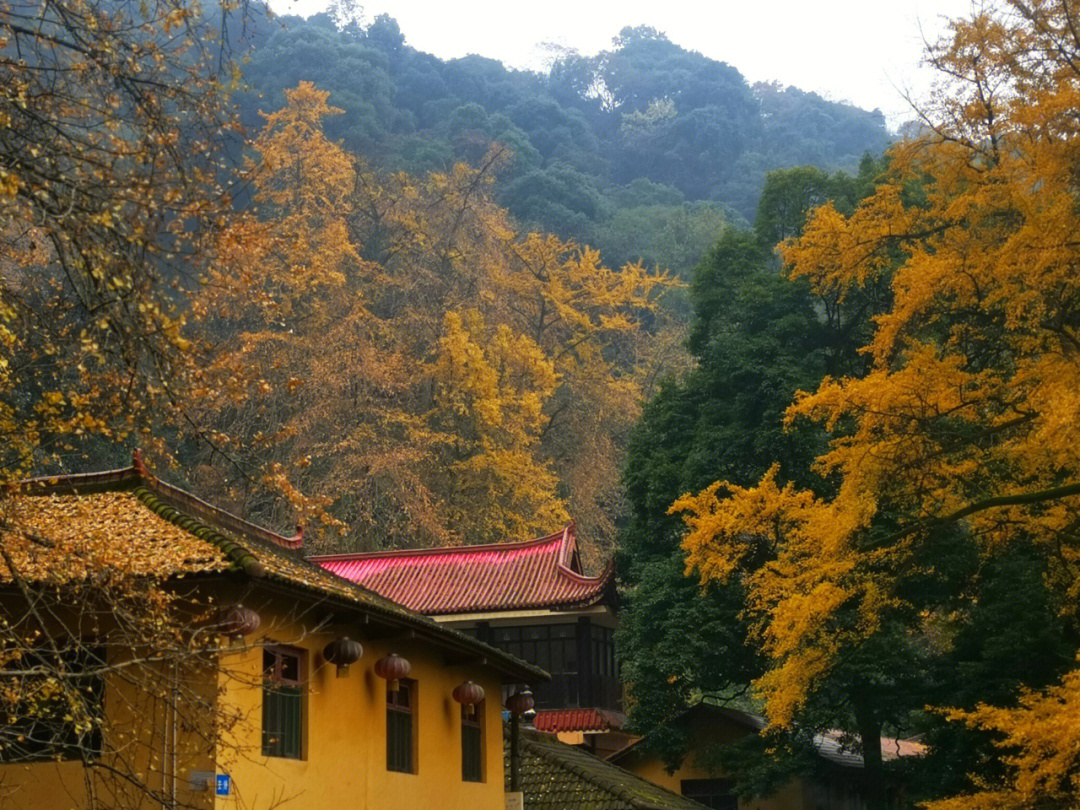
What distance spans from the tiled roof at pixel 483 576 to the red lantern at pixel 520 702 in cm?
813

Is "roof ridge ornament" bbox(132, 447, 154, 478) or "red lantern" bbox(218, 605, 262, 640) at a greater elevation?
"roof ridge ornament" bbox(132, 447, 154, 478)

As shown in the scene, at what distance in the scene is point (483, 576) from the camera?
27281 millimetres

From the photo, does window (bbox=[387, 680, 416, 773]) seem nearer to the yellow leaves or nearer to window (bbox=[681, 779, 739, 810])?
the yellow leaves

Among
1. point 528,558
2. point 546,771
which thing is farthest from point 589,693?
point 546,771

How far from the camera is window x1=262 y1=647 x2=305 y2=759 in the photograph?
11742 mm

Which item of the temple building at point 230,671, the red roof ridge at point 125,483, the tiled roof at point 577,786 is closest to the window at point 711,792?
the tiled roof at point 577,786

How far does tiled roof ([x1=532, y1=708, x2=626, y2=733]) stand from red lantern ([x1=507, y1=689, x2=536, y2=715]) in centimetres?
949

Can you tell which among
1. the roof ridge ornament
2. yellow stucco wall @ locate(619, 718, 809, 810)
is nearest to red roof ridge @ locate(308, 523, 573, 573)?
yellow stucco wall @ locate(619, 718, 809, 810)

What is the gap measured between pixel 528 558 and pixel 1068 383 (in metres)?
14.6

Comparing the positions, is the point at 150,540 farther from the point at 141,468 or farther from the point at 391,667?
the point at 391,667

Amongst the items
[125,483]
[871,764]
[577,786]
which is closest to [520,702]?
[577,786]

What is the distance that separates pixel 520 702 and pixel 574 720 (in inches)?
392

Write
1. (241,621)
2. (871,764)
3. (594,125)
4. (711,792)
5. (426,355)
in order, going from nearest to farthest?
(241,621), (871,764), (711,792), (426,355), (594,125)

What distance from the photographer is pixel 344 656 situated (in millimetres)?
12406
